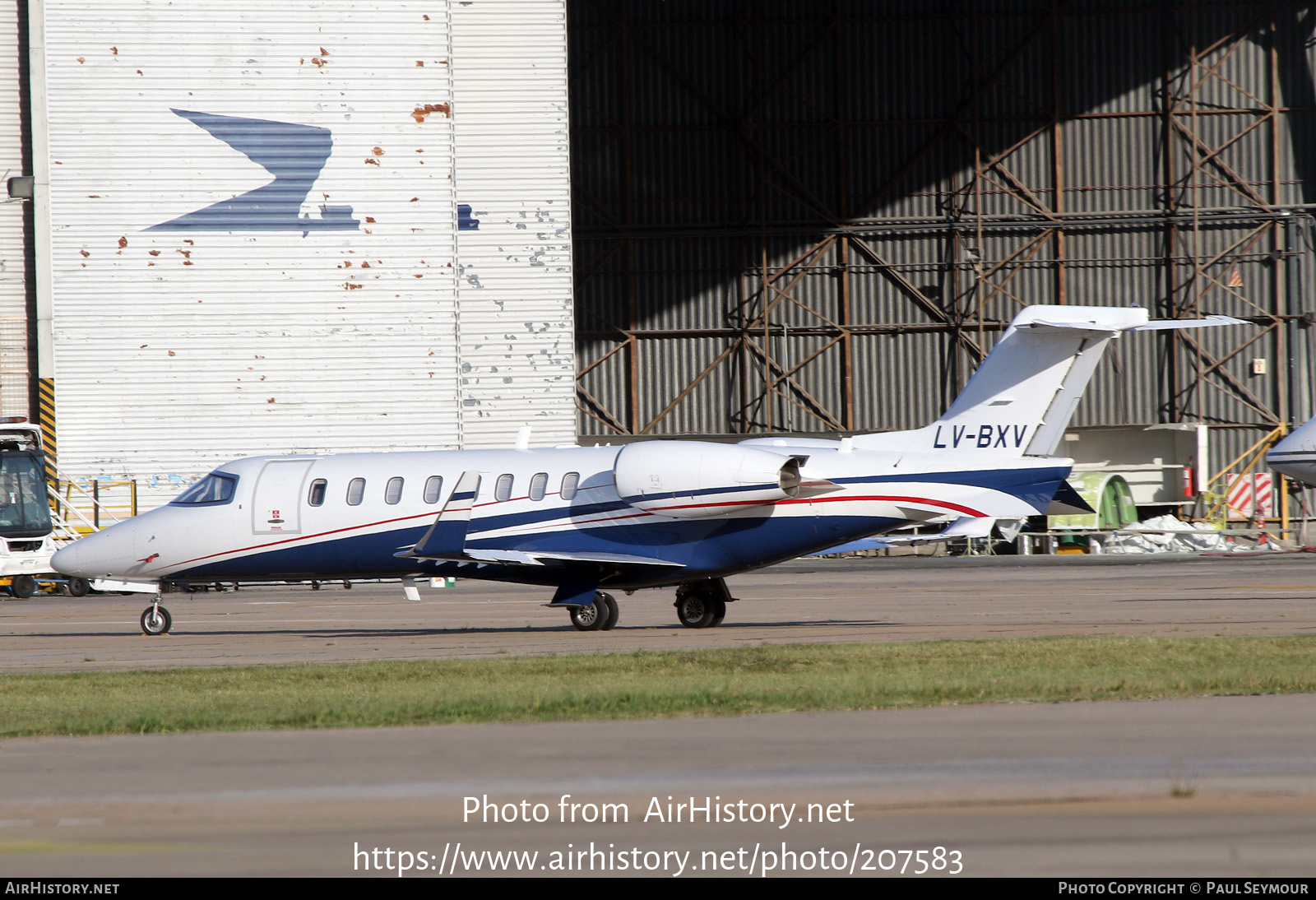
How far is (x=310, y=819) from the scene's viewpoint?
687 centimetres

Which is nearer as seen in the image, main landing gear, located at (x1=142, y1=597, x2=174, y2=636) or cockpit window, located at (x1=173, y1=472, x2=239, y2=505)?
main landing gear, located at (x1=142, y1=597, x2=174, y2=636)

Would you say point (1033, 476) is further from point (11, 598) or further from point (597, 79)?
point (597, 79)

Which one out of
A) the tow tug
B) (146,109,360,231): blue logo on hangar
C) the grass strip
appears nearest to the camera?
the grass strip

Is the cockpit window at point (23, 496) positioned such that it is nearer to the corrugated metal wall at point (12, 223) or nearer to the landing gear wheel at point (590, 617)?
the corrugated metal wall at point (12, 223)

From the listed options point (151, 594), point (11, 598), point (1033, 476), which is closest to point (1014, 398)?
point (1033, 476)

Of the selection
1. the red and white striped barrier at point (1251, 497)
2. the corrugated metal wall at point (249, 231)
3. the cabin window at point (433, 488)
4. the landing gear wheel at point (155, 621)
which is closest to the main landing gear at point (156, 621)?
the landing gear wheel at point (155, 621)

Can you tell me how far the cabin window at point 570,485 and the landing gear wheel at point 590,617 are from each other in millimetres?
1577

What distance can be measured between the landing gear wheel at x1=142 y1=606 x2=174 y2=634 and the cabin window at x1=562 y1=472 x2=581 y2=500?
634 centimetres

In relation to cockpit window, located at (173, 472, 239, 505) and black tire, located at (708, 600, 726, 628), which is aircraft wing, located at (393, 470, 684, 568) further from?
cockpit window, located at (173, 472, 239, 505)

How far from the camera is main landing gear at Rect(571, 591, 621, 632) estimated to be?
20.2 meters

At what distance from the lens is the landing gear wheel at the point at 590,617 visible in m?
20.2

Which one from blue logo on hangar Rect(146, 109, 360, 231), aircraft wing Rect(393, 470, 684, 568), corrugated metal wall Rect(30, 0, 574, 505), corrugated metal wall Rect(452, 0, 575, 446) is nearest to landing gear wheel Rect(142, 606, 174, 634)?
aircraft wing Rect(393, 470, 684, 568)

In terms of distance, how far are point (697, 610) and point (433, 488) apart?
4.27 meters
